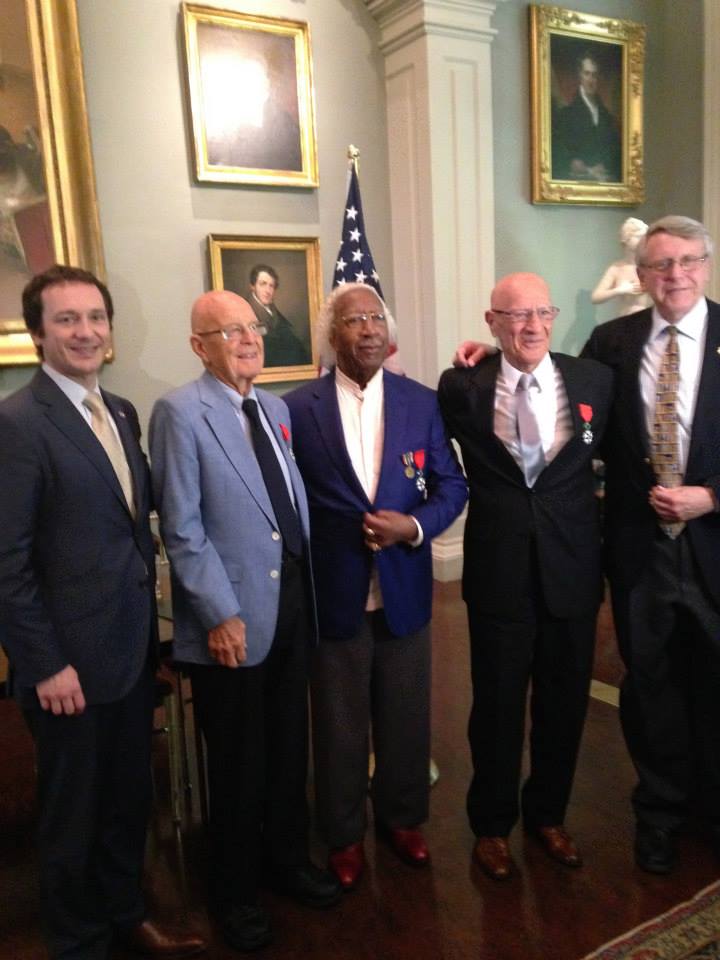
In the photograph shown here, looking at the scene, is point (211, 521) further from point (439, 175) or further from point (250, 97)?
point (439, 175)

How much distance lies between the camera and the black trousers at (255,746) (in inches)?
79.8

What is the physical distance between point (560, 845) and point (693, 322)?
1606mm

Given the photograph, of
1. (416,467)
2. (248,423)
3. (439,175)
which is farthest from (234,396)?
(439,175)

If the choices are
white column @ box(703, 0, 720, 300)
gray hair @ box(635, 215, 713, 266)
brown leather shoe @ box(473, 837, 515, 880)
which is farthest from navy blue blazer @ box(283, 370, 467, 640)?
white column @ box(703, 0, 720, 300)

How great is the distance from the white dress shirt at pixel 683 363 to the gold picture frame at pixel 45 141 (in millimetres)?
3082

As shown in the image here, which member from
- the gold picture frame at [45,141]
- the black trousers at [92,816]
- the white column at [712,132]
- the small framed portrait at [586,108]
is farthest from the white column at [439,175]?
the black trousers at [92,816]

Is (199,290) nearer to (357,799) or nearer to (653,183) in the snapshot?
(357,799)

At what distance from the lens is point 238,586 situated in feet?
6.49

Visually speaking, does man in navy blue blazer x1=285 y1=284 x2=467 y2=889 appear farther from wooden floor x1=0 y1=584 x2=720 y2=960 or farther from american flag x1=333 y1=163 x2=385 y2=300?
american flag x1=333 y1=163 x2=385 y2=300

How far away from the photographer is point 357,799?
7.72ft

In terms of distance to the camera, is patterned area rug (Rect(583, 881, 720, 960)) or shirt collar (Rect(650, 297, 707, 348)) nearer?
patterned area rug (Rect(583, 881, 720, 960))

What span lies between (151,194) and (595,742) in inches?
142

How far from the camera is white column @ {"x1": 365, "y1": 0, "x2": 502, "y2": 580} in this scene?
16.0 feet

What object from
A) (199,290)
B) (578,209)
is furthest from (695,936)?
(578,209)
